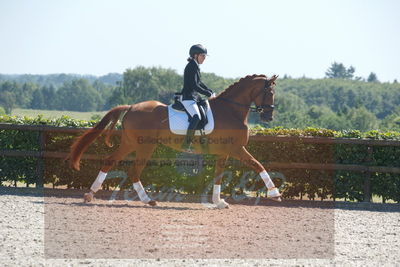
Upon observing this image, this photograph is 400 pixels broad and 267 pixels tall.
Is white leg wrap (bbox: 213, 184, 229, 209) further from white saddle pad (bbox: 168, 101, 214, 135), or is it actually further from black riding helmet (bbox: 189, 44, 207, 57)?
black riding helmet (bbox: 189, 44, 207, 57)

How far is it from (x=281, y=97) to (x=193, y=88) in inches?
5050

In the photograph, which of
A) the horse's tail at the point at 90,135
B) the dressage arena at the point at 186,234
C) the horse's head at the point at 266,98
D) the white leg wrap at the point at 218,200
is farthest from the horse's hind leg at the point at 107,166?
the horse's head at the point at 266,98

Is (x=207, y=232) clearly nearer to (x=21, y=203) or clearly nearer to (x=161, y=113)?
(x=161, y=113)

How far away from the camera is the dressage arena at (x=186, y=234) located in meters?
6.90

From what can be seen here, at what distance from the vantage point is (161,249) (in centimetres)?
727

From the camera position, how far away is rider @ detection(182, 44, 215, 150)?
1060 cm

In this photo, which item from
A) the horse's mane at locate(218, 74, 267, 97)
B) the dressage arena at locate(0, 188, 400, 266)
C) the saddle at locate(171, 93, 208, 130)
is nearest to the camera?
the dressage arena at locate(0, 188, 400, 266)

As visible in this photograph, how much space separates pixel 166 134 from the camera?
1098cm

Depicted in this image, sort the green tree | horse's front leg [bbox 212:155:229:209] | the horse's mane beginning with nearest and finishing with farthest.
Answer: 1. horse's front leg [bbox 212:155:229:209]
2. the horse's mane
3. the green tree

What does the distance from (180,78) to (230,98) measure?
131587 millimetres

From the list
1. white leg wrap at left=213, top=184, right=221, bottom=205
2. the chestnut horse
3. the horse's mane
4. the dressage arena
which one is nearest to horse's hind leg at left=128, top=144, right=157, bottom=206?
the chestnut horse

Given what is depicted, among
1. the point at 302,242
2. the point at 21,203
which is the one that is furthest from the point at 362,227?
the point at 21,203

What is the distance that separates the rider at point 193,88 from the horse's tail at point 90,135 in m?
1.37

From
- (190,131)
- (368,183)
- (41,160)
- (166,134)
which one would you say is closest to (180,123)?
(190,131)
